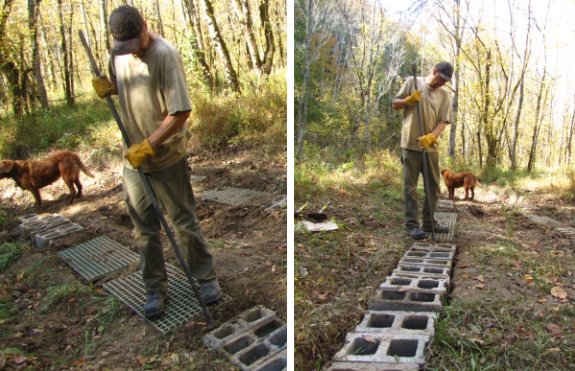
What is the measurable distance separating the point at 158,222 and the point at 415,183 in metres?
1.62

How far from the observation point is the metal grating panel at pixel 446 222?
2.16m

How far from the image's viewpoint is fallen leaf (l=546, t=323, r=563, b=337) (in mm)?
1052

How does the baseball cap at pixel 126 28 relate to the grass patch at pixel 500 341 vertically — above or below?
above

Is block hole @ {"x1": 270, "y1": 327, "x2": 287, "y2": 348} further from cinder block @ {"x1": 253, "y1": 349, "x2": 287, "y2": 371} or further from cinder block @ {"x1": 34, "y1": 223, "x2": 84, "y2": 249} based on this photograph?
cinder block @ {"x1": 34, "y1": 223, "x2": 84, "y2": 249}

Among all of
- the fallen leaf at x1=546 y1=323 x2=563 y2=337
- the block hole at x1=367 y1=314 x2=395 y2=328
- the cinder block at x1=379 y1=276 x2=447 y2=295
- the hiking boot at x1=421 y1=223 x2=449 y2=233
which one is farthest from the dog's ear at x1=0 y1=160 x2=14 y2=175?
the hiking boot at x1=421 y1=223 x2=449 y2=233

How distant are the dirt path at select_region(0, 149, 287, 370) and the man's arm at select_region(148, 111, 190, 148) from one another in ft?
1.10

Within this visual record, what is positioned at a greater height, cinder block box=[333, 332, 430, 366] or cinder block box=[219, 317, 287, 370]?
cinder block box=[333, 332, 430, 366]

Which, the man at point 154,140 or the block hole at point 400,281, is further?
the block hole at point 400,281

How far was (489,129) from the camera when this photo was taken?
1484mm

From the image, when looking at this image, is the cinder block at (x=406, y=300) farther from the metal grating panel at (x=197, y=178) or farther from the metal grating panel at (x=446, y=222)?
the metal grating panel at (x=197, y=178)

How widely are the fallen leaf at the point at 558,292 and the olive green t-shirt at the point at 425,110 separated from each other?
4.16 ft

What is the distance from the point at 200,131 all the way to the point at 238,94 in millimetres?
326

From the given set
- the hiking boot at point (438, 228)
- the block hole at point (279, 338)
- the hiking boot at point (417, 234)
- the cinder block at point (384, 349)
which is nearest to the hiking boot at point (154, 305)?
the block hole at point (279, 338)

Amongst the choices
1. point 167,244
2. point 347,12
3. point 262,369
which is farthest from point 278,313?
point 347,12
